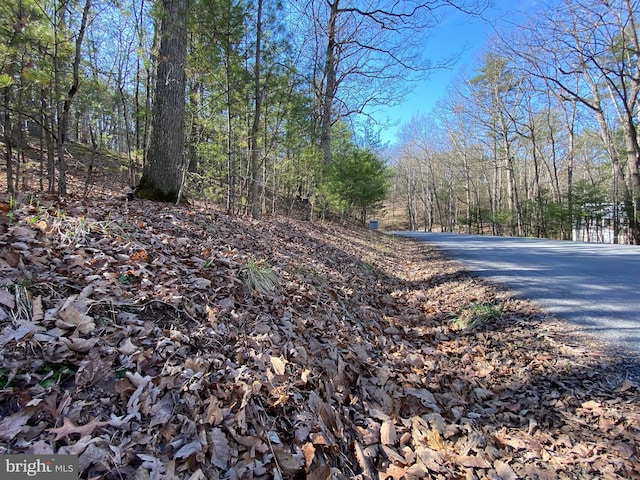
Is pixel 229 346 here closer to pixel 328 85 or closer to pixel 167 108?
pixel 167 108

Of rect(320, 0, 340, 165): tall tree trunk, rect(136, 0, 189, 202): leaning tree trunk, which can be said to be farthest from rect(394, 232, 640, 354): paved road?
rect(320, 0, 340, 165): tall tree trunk

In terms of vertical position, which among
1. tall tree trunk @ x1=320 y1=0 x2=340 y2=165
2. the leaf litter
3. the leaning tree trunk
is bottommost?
the leaf litter

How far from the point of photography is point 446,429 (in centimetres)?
212

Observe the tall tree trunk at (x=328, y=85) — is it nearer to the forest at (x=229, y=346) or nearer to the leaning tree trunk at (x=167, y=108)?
the forest at (x=229, y=346)

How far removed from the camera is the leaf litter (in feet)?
4.88

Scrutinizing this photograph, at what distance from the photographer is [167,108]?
533 centimetres

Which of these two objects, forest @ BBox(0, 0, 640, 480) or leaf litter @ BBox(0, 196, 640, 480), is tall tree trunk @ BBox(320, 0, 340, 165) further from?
leaf litter @ BBox(0, 196, 640, 480)

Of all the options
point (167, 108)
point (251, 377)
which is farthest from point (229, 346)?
point (167, 108)

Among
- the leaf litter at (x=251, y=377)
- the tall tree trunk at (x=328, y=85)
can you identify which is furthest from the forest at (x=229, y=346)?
the tall tree trunk at (x=328, y=85)

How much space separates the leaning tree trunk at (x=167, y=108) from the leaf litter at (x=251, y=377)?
177cm

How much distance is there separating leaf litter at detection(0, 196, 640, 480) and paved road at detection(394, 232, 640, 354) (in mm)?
342

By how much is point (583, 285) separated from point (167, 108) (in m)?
7.01

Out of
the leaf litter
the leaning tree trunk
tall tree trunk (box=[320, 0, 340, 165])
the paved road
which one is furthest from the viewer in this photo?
tall tree trunk (box=[320, 0, 340, 165])

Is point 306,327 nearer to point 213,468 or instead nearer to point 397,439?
point 397,439
